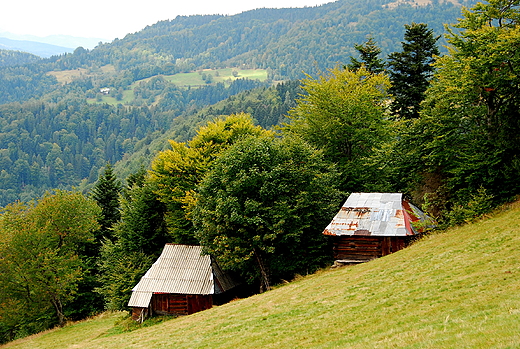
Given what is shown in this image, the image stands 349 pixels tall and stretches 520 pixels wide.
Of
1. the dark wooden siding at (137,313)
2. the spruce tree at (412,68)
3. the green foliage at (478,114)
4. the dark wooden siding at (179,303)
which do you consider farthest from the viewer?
the spruce tree at (412,68)

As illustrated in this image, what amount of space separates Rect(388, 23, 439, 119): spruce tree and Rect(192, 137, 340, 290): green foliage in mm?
17459

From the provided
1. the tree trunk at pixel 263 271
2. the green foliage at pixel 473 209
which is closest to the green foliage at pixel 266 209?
the tree trunk at pixel 263 271

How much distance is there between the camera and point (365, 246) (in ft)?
106

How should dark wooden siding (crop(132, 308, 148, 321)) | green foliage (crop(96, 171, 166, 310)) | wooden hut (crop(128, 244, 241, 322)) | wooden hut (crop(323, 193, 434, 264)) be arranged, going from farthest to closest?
green foliage (crop(96, 171, 166, 310))
dark wooden siding (crop(132, 308, 148, 321))
wooden hut (crop(128, 244, 241, 322))
wooden hut (crop(323, 193, 434, 264))

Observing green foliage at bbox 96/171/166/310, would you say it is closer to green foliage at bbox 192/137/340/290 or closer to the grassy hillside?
green foliage at bbox 192/137/340/290

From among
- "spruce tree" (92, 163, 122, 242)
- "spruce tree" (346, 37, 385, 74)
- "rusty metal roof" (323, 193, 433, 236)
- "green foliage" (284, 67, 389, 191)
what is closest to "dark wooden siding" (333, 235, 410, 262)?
"rusty metal roof" (323, 193, 433, 236)

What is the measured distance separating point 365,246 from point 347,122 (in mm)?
16234

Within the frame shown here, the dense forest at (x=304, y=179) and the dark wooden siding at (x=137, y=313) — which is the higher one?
the dense forest at (x=304, y=179)

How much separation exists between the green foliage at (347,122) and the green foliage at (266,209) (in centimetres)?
699

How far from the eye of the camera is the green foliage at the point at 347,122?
144 feet

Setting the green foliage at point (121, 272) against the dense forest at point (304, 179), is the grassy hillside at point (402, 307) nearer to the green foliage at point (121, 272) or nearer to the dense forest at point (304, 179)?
the dense forest at point (304, 179)

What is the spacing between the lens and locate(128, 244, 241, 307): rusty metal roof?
36.6m

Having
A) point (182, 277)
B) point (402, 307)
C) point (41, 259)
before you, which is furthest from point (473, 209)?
point (41, 259)

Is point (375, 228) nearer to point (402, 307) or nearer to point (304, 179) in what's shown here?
point (304, 179)
